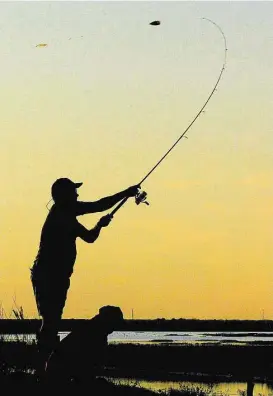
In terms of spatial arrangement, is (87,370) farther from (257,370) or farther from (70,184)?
(257,370)

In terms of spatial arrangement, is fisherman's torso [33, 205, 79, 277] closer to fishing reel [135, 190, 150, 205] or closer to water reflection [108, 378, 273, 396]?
fishing reel [135, 190, 150, 205]

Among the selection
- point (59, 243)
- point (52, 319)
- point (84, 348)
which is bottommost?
point (84, 348)

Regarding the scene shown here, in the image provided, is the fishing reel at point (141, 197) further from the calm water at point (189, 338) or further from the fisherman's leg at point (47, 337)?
the calm water at point (189, 338)

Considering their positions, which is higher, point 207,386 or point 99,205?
point 99,205

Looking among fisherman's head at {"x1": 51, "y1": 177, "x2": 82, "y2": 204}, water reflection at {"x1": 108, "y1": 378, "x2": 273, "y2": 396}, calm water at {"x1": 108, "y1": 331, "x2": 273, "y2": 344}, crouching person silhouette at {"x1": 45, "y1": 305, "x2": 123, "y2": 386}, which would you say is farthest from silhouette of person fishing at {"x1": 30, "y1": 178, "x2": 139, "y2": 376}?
calm water at {"x1": 108, "y1": 331, "x2": 273, "y2": 344}

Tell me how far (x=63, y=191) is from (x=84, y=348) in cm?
188

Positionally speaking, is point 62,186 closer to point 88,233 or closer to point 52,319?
point 88,233

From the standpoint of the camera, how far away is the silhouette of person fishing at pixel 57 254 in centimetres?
1242

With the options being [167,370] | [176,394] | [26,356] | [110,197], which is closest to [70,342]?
[110,197]

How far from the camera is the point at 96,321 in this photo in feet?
42.3

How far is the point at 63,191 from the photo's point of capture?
12.5 meters

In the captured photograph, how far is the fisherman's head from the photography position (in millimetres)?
12484

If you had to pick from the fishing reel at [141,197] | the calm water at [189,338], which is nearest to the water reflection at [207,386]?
the fishing reel at [141,197]

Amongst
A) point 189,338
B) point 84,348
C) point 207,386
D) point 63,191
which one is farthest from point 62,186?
point 189,338
